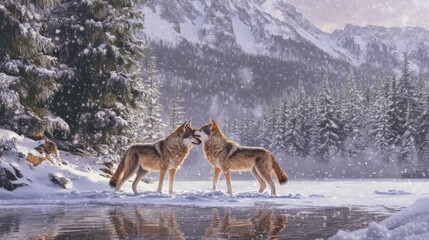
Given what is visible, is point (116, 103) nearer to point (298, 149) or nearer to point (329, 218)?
point (329, 218)

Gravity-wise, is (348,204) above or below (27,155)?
below

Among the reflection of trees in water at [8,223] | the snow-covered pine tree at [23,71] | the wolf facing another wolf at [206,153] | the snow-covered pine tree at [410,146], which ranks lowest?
the reflection of trees in water at [8,223]

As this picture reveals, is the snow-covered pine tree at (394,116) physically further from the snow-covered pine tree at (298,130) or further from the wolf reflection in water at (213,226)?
the wolf reflection in water at (213,226)

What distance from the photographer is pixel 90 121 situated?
19.4 meters

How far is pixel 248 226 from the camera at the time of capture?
725 centimetres

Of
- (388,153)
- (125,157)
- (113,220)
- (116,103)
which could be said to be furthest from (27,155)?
(388,153)

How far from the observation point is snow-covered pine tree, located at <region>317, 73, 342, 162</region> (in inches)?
2579

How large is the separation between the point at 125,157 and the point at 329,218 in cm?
710

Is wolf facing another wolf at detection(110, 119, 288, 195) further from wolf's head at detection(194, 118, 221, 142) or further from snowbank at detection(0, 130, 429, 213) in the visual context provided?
snowbank at detection(0, 130, 429, 213)

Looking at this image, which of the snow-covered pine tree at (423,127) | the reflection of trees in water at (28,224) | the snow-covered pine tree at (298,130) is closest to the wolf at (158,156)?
the reflection of trees in water at (28,224)

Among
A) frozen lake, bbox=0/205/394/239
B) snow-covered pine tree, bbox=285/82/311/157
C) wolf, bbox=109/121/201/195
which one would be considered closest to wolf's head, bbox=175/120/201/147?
wolf, bbox=109/121/201/195

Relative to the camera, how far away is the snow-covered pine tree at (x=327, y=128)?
215 ft

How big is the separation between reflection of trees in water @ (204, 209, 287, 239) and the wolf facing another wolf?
4.39m

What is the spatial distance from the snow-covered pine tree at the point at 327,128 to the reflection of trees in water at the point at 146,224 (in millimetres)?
57485
